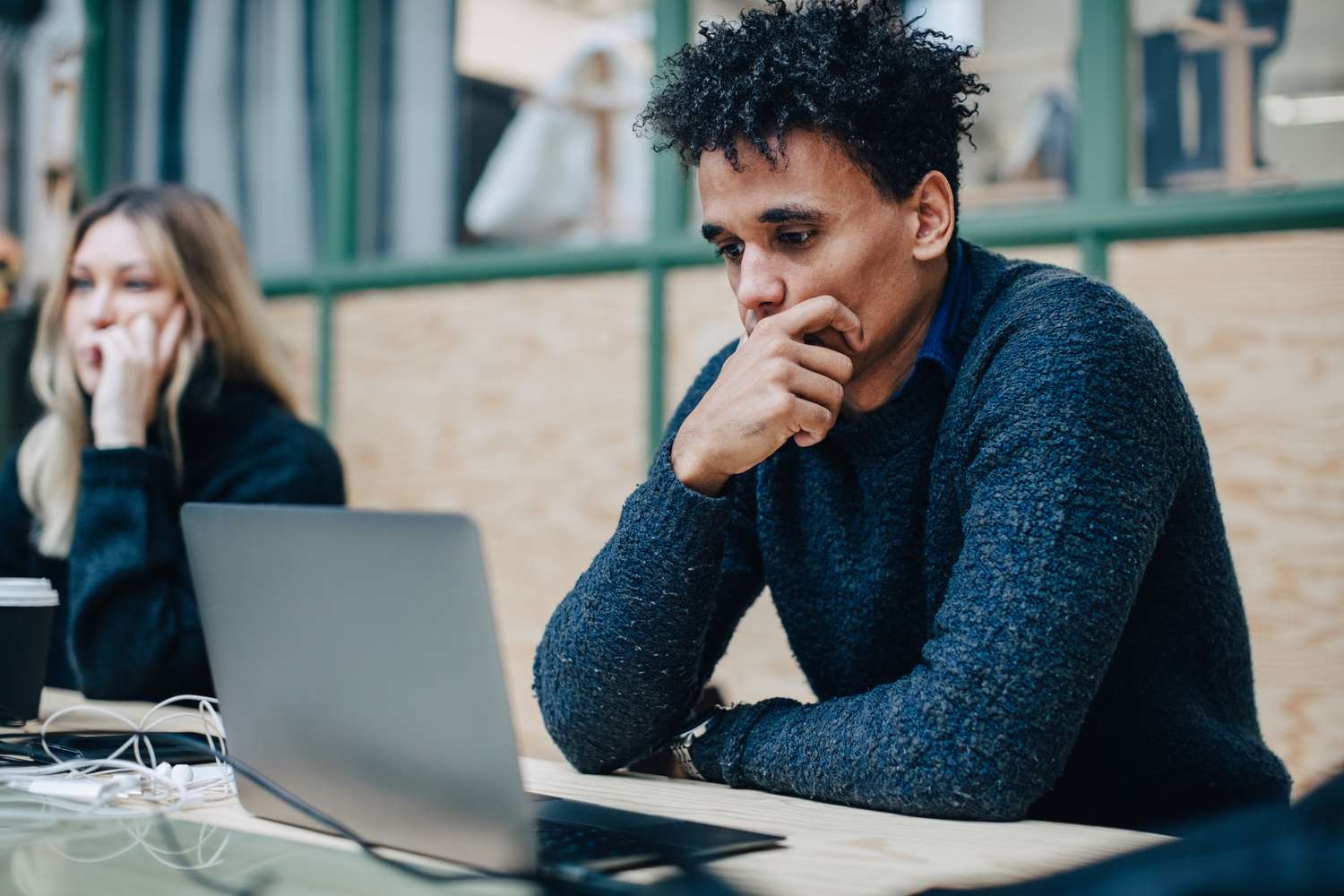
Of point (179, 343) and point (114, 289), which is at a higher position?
point (114, 289)

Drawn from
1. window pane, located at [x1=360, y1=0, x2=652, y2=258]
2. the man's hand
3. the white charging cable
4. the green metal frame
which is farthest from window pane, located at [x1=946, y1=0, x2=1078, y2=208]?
the white charging cable

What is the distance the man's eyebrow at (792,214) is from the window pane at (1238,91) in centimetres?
167

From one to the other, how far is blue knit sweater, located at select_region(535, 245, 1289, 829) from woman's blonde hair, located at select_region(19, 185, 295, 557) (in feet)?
3.93

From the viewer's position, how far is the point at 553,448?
3660 mm

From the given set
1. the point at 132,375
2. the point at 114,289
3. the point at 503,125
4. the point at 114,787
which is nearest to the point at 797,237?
the point at 114,787

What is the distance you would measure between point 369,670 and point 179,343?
5.62 ft

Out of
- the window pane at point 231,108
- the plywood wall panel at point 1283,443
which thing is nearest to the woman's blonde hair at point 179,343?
the window pane at point 231,108

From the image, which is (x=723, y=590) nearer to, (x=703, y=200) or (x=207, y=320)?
(x=703, y=200)

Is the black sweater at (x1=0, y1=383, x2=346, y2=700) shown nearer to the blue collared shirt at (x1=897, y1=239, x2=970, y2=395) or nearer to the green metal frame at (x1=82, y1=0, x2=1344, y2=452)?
the green metal frame at (x1=82, y1=0, x2=1344, y2=452)

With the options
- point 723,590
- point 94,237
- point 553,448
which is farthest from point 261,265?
point 723,590

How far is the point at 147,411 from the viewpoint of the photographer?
2.37 metres

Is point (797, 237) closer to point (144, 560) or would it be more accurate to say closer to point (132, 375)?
point (144, 560)

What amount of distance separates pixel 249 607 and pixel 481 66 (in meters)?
3.32

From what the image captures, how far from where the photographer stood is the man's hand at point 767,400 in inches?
56.5
